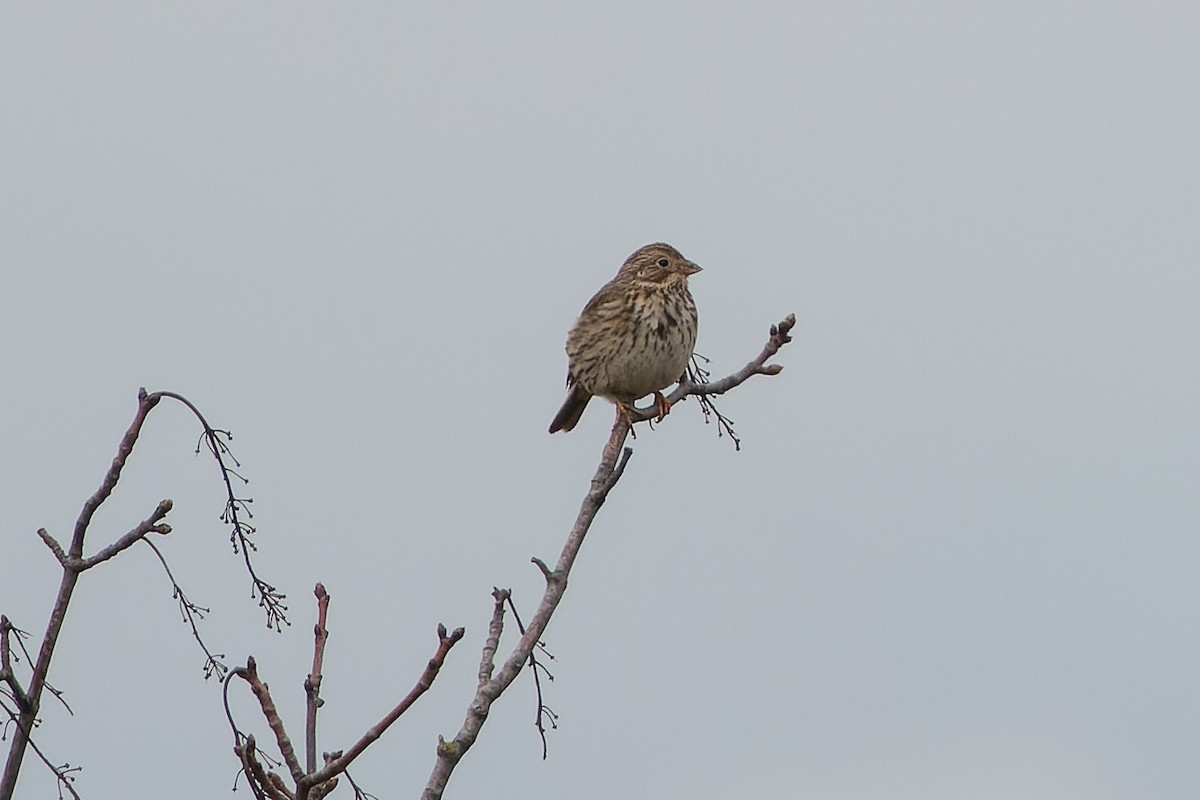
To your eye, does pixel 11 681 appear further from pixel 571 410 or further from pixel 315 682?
pixel 571 410

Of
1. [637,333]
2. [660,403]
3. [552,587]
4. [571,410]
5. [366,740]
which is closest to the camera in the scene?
[366,740]

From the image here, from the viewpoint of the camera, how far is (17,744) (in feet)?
11.3

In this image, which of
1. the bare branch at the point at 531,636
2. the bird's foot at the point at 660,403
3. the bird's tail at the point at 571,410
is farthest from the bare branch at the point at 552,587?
the bird's tail at the point at 571,410

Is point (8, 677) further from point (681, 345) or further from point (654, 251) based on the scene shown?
point (654, 251)

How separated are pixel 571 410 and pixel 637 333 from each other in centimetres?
128

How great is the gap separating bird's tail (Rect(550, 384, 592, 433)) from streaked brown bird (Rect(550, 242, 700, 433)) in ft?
0.05

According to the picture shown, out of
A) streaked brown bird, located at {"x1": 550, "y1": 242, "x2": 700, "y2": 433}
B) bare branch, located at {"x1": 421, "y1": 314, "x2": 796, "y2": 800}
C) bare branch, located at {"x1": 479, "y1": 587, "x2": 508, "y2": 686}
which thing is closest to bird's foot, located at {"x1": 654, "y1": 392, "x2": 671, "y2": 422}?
streaked brown bird, located at {"x1": 550, "y1": 242, "x2": 700, "y2": 433}

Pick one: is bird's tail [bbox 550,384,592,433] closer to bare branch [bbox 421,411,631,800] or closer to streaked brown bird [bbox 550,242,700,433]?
streaked brown bird [bbox 550,242,700,433]

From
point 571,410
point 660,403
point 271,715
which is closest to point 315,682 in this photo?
point 271,715

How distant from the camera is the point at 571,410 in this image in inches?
429

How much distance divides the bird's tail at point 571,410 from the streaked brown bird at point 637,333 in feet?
0.05

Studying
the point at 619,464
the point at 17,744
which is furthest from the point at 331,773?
the point at 619,464

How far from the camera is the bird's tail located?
10703 millimetres

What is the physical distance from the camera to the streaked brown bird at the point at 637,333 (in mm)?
9641
